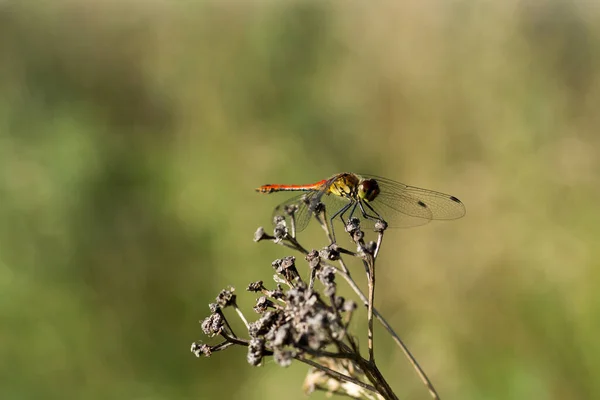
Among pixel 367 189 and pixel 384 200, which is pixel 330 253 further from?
pixel 384 200

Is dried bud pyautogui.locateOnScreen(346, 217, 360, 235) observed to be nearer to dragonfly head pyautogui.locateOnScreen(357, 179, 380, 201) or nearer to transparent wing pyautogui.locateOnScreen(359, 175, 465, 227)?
dragonfly head pyautogui.locateOnScreen(357, 179, 380, 201)

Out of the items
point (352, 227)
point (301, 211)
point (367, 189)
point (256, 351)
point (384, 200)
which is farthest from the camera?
point (384, 200)

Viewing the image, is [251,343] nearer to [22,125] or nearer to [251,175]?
[251,175]

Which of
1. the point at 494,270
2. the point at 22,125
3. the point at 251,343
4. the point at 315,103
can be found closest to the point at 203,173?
the point at 315,103

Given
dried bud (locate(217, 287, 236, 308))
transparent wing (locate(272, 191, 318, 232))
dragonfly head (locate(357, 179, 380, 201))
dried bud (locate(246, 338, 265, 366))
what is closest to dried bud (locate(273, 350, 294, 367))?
dried bud (locate(246, 338, 265, 366))

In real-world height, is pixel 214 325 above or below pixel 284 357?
above

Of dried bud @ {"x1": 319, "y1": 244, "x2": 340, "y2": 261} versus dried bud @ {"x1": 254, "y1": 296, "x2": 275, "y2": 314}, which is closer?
dried bud @ {"x1": 254, "y1": 296, "x2": 275, "y2": 314}

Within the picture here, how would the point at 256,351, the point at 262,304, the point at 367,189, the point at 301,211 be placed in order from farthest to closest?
1. the point at 367,189
2. the point at 301,211
3. the point at 262,304
4. the point at 256,351

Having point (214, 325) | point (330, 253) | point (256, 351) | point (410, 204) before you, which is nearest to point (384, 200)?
point (410, 204)
